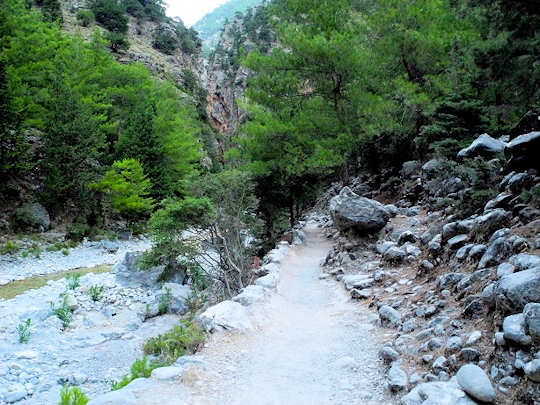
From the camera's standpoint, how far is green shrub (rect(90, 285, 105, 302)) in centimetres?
1240

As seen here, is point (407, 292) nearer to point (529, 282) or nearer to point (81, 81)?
point (529, 282)

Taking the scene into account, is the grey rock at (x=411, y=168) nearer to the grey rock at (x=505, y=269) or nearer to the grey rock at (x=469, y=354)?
the grey rock at (x=505, y=269)

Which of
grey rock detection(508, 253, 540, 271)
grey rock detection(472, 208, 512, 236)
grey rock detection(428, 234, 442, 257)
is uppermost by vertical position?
grey rock detection(472, 208, 512, 236)

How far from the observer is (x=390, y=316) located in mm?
5512

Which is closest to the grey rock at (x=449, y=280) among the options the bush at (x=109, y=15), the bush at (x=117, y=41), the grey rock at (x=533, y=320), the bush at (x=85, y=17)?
the grey rock at (x=533, y=320)

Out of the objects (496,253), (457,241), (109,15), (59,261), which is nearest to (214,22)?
(109,15)

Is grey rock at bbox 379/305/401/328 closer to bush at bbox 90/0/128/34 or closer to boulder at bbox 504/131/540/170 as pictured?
boulder at bbox 504/131/540/170

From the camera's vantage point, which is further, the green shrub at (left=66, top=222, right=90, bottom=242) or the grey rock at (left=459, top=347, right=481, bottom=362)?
the green shrub at (left=66, top=222, right=90, bottom=242)

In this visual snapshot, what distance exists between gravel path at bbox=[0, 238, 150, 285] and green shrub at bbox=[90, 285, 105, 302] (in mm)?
3722

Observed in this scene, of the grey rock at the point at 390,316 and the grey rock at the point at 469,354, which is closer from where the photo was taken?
the grey rock at the point at 469,354

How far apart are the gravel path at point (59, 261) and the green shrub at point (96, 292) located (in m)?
3.72

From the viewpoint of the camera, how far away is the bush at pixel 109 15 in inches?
2178

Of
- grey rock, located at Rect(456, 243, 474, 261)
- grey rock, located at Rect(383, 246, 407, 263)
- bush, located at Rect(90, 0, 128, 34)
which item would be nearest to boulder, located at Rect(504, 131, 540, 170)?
grey rock, located at Rect(456, 243, 474, 261)

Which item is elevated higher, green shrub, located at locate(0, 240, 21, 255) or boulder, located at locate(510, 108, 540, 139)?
boulder, located at locate(510, 108, 540, 139)
